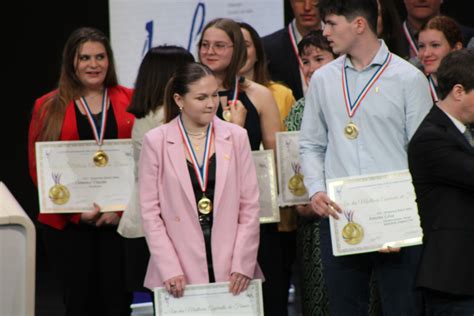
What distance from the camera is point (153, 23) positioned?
6934 mm

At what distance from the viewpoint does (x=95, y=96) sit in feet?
17.9

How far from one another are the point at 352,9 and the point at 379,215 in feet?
2.86

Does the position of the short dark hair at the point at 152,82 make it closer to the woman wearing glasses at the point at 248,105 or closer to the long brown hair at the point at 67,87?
the woman wearing glasses at the point at 248,105

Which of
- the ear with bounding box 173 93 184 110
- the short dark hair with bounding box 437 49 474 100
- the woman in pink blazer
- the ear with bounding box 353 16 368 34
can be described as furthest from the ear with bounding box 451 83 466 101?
the ear with bounding box 173 93 184 110

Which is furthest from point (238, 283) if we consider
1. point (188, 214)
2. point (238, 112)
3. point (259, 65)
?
point (259, 65)

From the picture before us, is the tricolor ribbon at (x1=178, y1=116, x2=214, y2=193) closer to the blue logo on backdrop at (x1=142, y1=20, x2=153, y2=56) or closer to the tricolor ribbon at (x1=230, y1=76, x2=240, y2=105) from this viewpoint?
the tricolor ribbon at (x1=230, y1=76, x2=240, y2=105)

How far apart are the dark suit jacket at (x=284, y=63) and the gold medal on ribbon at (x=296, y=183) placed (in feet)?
3.59

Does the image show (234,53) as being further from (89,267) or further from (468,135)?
(468,135)

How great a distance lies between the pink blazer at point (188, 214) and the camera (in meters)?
4.21

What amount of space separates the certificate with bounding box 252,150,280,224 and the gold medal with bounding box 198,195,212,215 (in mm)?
589

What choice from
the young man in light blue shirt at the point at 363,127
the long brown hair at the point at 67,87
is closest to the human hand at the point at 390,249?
the young man in light blue shirt at the point at 363,127

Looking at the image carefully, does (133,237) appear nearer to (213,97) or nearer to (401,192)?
(213,97)

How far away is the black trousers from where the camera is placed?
534cm

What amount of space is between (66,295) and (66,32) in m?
3.10
